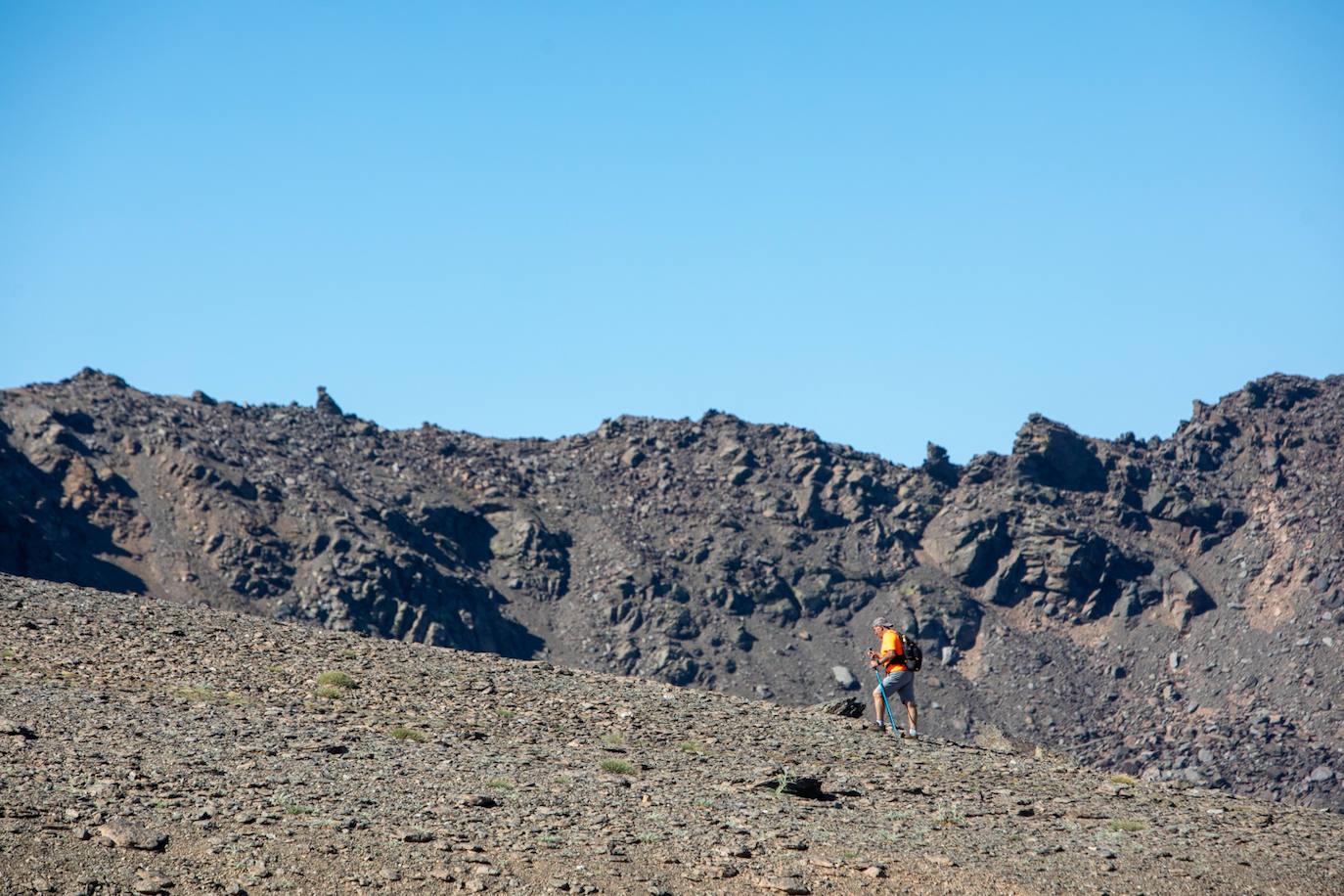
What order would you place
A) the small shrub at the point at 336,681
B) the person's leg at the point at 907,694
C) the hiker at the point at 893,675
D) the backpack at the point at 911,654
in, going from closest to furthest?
the small shrub at the point at 336,681 < the person's leg at the point at 907,694 < the hiker at the point at 893,675 < the backpack at the point at 911,654

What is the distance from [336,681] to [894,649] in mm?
9339

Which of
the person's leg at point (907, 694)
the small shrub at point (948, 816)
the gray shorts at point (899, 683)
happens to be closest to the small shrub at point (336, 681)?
the gray shorts at point (899, 683)

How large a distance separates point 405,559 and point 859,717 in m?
69.4

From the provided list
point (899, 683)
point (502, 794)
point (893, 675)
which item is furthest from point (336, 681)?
point (899, 683)

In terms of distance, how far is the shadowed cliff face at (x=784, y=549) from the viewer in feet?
269

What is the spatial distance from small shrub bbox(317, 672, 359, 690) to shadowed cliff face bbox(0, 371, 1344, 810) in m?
62.0

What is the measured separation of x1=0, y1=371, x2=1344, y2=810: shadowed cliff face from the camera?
8200cm

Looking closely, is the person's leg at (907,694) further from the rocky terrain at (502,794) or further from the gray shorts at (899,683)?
the rocky terrain at (502,794)

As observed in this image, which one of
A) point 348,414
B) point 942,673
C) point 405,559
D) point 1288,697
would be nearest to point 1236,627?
point 1288,697

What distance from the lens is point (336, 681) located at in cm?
2006

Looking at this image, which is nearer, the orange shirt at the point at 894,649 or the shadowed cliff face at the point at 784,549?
the orange shirt at the point at 894,649

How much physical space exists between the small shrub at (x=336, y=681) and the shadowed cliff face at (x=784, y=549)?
203 feet

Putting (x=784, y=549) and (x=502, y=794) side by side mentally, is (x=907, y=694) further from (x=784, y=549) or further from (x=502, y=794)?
(x=784, y=549)

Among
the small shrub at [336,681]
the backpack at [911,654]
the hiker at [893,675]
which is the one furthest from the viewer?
the backpack at [911,654]
